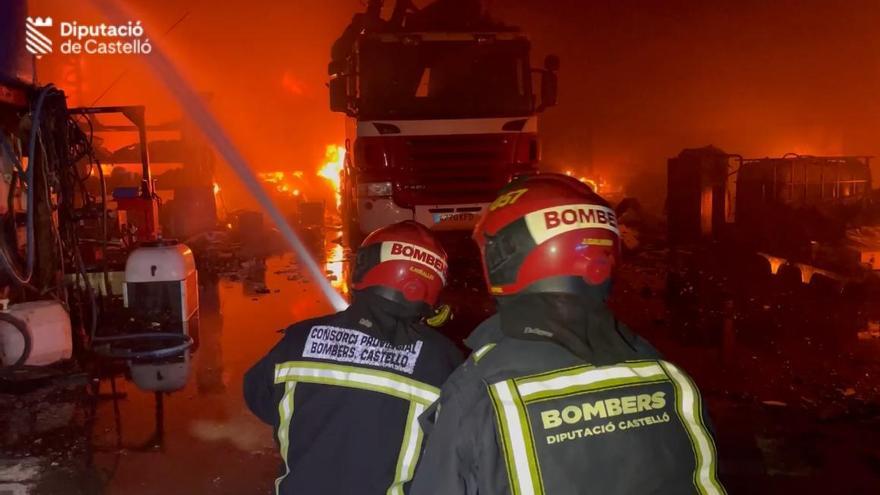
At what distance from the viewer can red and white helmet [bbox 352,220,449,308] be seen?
248 centimetres

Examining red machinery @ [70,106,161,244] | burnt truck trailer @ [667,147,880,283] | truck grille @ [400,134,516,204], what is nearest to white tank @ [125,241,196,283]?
red machinery @ [70,106,161,244]

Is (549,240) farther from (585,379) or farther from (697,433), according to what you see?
(697,433)

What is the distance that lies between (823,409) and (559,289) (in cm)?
448

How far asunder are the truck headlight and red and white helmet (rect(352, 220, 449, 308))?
747cm

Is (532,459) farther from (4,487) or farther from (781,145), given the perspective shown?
(781,145)

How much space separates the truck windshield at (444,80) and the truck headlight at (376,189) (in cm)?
94

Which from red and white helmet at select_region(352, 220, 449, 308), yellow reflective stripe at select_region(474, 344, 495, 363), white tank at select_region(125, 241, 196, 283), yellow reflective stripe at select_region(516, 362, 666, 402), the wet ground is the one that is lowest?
the wet ground

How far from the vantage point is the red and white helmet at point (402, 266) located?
2.48m

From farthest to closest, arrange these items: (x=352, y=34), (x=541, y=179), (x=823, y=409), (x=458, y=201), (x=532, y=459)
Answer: (x=352, y=34)
(x=458, y=201)
(x=823, y=409)
(x=541, y=179)
(x=532, y=459)

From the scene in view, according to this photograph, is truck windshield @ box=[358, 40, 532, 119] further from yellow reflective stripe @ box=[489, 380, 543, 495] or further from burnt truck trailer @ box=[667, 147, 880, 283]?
yellow reflective stripe @ box=[489, 380, 543, 495]

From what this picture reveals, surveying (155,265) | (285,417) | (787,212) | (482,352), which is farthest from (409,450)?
(787,212)

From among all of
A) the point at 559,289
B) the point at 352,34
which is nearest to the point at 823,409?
the point at 559,289

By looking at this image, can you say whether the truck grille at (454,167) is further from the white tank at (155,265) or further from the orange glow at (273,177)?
the orange glow at (273,177)

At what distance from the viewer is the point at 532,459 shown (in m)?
1.46
